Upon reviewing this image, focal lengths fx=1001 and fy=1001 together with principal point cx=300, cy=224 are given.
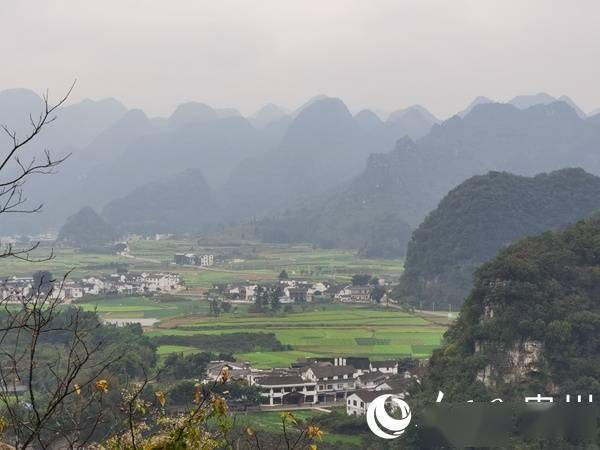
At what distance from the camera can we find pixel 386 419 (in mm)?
14945

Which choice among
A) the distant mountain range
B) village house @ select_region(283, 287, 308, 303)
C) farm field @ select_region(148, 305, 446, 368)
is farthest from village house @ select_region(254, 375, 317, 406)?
the distant mountain range

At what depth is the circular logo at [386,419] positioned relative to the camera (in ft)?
Result: 45.7

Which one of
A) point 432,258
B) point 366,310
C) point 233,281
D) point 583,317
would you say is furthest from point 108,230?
point 583,317

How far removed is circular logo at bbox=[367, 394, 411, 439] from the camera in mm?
13938

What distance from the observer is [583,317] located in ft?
50.1

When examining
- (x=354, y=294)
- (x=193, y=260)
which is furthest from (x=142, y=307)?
(x=193, y=260)

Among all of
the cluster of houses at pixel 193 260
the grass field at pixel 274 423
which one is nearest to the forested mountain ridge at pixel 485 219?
the cluster of houses at pixel 193 260

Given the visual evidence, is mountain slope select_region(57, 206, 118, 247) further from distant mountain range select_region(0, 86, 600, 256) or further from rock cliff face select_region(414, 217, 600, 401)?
rock cliff face select_region(414, 217, 600, 401)

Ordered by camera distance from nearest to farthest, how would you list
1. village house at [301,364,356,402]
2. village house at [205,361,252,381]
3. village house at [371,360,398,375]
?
village house at [205,361,252,381] → village house at [301,364,356,402] → village house at [371,360,398,375]

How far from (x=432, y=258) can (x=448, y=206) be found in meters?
3.03

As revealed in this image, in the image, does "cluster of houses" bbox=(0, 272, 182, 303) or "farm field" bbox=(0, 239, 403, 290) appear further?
"farm field" bbox=(0, 239, 403, 290)

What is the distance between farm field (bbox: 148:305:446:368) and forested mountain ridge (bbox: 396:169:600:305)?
20.9 feet

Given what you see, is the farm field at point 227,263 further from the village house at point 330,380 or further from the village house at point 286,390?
the village house at point 286,390

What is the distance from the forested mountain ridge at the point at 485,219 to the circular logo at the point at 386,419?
21.7 meters
